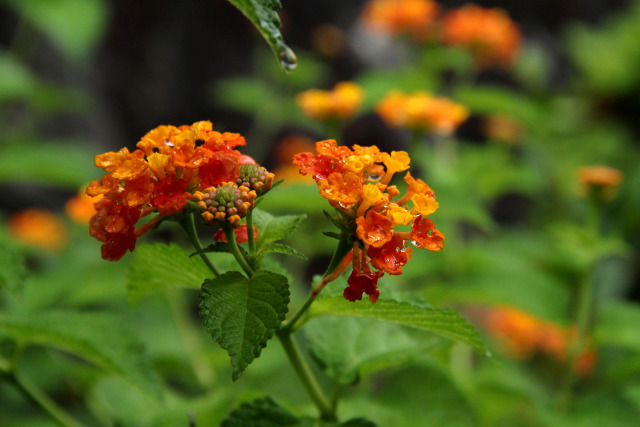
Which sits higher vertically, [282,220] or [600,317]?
[282,220]

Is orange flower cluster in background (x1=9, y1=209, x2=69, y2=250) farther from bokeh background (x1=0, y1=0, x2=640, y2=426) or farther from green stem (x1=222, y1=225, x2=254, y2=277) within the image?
green stem (x1=222, y1=225, x2=254, y2=277)

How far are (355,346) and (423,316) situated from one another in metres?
0.20

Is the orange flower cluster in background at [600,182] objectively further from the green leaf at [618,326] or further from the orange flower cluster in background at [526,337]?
the orange flower cluster in background at [526,337]

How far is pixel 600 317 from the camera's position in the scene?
3.55 ft

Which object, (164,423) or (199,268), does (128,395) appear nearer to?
(164,423)

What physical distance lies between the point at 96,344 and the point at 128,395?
286mm

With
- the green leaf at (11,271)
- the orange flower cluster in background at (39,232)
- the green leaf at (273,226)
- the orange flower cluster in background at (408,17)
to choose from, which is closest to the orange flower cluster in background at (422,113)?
the orange flower cluster in background at (408,17)

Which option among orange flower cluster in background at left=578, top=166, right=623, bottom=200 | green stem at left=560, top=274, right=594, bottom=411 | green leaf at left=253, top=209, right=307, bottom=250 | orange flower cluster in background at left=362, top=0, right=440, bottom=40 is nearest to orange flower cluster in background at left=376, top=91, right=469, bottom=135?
orange flower cluster in background at left=578, top=166, right=623, bottom=200

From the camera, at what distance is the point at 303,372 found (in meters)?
0.56

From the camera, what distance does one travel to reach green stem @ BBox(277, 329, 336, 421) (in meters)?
0.53

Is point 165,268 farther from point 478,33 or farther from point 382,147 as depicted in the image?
point 382,147

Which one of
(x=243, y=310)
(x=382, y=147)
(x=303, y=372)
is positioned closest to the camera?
(x=243, y=310)

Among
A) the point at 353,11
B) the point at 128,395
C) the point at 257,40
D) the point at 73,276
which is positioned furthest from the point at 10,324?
the point at 353,11

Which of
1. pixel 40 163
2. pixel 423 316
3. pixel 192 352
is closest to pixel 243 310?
pixel 423 316
